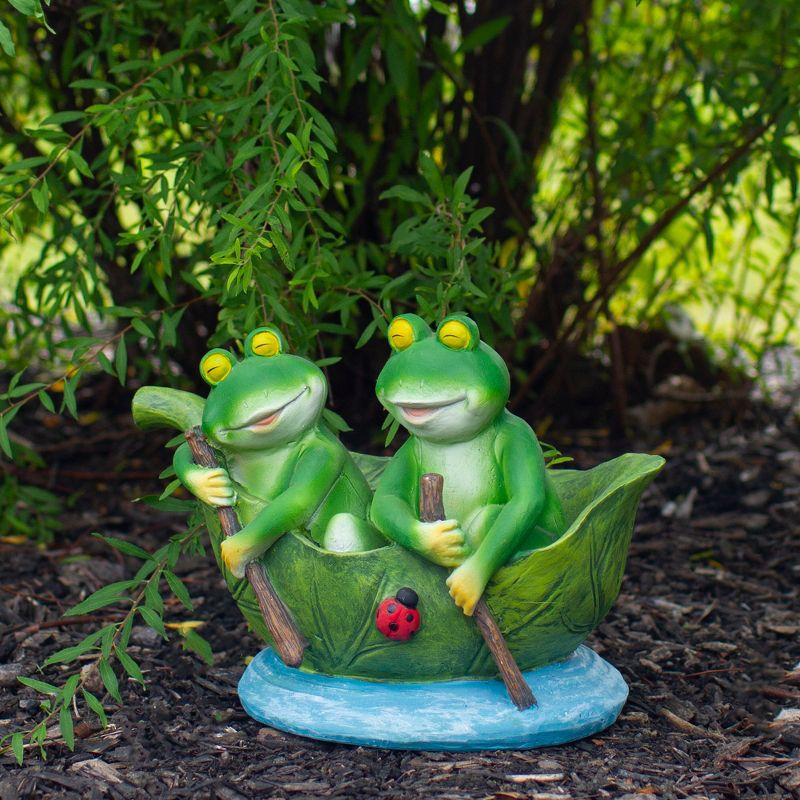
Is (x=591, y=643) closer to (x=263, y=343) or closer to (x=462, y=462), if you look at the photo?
(x=462, y=462)

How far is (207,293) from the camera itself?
2.61m

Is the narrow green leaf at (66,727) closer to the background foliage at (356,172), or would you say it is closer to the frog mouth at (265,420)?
the background foliage at (356,172)

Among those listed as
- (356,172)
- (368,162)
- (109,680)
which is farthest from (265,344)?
(356,172)

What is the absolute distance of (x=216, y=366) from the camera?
2.18 metres

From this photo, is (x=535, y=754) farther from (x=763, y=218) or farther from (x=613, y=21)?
(x=763, y=218)

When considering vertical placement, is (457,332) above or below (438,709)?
above

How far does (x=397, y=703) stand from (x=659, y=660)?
820mm

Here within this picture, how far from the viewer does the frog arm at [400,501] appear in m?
2.07

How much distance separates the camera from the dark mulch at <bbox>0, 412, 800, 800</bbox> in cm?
205

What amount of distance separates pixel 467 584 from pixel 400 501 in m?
0.21

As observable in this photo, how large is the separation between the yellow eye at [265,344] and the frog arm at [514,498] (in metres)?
0.47

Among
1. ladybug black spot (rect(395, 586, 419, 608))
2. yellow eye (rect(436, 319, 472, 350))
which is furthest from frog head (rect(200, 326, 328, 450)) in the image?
ladybug black spot (rect(395, 586, 419, 608))

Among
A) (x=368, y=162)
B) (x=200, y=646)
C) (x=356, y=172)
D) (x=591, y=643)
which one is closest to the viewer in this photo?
(x=200, y=646)

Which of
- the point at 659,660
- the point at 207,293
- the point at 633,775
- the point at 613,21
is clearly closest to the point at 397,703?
the point at 633,775
